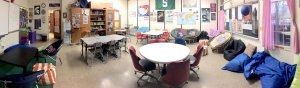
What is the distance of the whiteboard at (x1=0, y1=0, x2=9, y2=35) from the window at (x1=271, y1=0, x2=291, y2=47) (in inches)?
225

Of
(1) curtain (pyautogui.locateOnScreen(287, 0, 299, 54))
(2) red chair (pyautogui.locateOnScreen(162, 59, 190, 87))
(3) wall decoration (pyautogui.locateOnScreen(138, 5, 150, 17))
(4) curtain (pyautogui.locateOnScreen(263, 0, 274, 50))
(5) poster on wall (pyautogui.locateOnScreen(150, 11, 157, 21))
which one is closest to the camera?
(2) red chair (pyautogui.locateOnScreen(162, 59, 190, 87))

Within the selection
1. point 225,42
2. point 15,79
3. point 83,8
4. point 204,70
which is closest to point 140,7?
point 83,8

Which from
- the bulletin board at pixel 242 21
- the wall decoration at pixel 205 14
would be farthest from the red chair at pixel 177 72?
the wall decoration at pixel 205 14

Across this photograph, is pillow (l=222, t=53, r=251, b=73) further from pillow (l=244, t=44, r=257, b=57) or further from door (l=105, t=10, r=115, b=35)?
door (l=105, t=10, r=115, b=35)

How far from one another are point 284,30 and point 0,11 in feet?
18.9

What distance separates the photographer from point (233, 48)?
6.86 meters

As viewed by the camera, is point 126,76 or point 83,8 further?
point 83,8

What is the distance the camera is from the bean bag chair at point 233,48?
237 inches

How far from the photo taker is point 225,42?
23.8ft

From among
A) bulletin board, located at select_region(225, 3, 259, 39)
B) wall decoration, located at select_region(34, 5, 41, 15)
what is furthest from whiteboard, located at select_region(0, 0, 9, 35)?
wall decoration, located at select_region(34, 5, 41, 15)

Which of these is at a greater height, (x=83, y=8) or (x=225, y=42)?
(x=83, y=8)

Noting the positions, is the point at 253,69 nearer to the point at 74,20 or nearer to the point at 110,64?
the point at 110,64

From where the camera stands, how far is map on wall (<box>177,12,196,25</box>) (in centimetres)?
1091

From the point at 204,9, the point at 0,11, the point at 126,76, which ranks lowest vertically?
the point at 126,76
